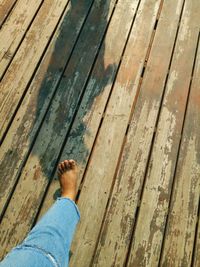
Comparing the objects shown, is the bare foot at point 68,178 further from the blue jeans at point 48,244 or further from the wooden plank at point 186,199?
the wooden plank at point 186,199

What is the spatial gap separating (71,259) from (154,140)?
1026mm

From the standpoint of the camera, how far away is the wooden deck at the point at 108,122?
2.23 metres

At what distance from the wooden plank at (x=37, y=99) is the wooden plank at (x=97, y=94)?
0.88ft

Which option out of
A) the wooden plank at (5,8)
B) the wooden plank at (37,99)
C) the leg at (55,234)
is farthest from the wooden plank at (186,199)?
the wooden plank at (5,8)

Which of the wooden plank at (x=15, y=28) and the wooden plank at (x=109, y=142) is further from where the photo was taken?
the wooden plank at (x=15, y=28)

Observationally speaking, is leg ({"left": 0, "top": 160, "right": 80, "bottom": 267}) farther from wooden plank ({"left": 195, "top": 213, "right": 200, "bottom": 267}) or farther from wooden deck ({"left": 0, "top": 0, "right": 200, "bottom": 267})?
wooden plank ({"left": 195, "top": 213, "right": 200, "bottom": 267})

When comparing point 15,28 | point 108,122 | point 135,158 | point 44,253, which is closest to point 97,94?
point 108,122

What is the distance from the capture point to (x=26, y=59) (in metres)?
2.97

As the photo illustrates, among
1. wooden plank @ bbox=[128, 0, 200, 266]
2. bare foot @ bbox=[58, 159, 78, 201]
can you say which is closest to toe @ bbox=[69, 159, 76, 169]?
bare foot @ bbox=[58, 159, 78, 201]

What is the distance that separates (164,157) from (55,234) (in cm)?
106

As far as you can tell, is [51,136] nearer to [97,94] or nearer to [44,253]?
[97,94]

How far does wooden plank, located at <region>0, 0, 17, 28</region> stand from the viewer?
127 inches

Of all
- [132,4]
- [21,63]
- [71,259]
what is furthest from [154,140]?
[132,4]

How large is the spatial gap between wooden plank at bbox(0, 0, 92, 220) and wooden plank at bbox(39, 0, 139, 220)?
0.27 metres
